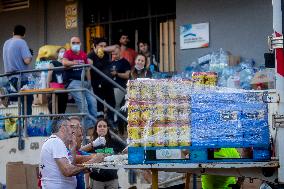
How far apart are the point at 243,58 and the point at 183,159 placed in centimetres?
665

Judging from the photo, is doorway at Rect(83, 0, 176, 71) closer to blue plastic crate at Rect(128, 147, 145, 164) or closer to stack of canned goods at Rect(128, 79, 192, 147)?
stack of canned goods at Rect(128, 79, 192, 147)

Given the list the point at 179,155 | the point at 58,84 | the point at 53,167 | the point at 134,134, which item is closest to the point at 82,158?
the point at 53,167

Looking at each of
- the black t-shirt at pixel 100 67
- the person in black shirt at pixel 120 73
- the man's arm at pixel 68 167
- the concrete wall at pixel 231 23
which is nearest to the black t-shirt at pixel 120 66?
the person in black shirt at pixel 120 73

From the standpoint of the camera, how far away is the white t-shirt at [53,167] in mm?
6875

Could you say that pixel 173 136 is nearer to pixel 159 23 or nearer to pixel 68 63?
pixel 68 63

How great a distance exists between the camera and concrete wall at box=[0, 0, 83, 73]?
15.1 meters

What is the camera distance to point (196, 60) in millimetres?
12781

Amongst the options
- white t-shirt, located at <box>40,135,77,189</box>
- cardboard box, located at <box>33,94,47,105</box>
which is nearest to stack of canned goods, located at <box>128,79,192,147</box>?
white t-shirt, located at <box>40,135,77,189</box>

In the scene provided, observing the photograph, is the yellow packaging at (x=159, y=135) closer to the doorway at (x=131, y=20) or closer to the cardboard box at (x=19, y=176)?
the cardboard box at (x=19, y=176)

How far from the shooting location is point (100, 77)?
1192cm

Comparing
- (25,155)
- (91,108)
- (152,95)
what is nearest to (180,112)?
(152,95)

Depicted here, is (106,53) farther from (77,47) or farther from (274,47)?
(274,47)

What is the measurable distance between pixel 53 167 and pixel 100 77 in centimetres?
512

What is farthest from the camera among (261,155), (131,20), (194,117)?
(131,20)
